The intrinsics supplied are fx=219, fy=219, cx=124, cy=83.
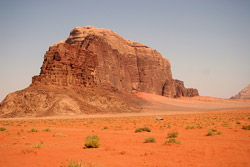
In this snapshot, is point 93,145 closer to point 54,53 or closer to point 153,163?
point 153,163

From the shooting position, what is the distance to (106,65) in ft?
307

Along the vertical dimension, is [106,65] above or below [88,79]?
above

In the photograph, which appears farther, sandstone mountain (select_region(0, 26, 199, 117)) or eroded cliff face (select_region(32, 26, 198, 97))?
eroded cliff face (select_region(32, 26, 198, 97))

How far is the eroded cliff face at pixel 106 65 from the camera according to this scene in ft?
207

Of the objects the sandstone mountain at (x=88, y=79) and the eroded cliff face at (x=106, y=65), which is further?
the eroded cliff face at (x=106, y=65)

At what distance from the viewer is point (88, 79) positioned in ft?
228

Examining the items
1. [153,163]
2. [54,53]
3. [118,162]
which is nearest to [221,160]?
[153,163]

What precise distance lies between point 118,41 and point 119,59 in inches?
492

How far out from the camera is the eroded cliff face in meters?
63.2

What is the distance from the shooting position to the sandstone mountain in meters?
51.5

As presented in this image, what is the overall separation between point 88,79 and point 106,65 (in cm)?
2500

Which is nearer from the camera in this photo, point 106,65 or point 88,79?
point 88,79

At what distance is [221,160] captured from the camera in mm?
8711

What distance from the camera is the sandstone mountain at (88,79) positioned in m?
51.5
